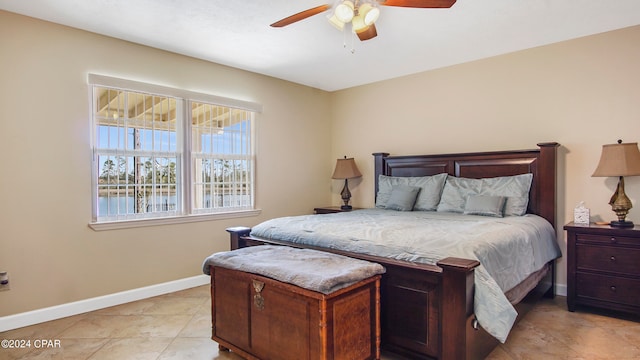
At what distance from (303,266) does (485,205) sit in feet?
7.19

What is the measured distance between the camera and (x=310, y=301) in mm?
1883

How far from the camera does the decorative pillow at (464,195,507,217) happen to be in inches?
135

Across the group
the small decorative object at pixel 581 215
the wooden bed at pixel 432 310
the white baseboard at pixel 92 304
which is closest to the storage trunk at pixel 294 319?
the wooden bed at pixel 432 310

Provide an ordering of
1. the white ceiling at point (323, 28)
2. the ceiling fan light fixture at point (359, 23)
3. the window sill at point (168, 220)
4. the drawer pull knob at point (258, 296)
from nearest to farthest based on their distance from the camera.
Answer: the drawer pull knob at point (258, 296) < the ceiling fan light fixture at point (359, 23) < the white ceiling at point (323, 28) < the window sill at point (168, 220)

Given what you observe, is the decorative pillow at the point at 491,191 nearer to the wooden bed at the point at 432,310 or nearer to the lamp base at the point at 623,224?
the lamp base at the point at 623,224

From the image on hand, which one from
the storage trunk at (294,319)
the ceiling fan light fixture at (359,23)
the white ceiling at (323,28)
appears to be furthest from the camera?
the white ceiling at (323,28)

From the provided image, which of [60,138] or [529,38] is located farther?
[529,38]

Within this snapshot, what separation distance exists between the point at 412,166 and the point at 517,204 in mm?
1406

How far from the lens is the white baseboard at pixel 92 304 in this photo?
9.59 ft

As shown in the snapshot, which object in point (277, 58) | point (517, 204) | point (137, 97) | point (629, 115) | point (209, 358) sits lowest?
point (209, 358)

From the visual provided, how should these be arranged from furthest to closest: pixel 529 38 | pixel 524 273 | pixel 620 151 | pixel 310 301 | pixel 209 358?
pixel 529 38, pixel 620 151, pixel 524 273, pixel 209 358, pixel 310 301

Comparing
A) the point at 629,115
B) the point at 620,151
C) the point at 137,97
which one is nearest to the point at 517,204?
the point at 620,151

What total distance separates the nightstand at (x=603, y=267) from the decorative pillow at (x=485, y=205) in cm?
56

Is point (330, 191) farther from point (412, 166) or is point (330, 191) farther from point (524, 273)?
point (524, 273)
